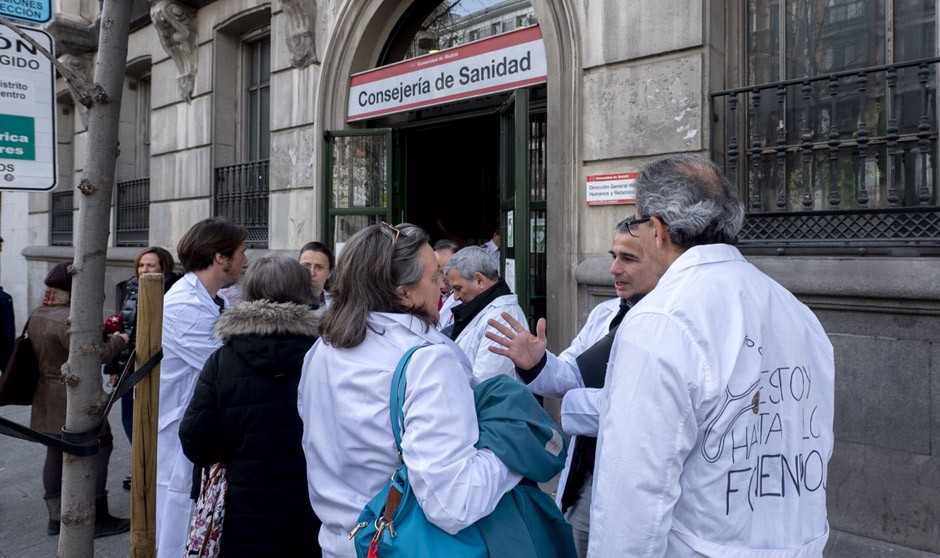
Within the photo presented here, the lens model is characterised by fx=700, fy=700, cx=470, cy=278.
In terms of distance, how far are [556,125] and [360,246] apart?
401 centimetres

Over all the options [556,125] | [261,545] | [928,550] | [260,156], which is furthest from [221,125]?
[928,550]

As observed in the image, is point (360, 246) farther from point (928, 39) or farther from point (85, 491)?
point (928, 39)

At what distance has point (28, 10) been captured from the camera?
9.26 ft

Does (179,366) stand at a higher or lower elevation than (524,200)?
lower

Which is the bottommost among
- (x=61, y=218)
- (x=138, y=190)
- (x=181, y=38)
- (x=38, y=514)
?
(x=38, y=514)

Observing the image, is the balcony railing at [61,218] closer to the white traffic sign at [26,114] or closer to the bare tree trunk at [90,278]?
the white traffic sign at [26,114]

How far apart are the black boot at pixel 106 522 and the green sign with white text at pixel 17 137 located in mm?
2789

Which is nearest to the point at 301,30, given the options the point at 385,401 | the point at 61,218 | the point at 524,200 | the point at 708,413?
the point at 524,200

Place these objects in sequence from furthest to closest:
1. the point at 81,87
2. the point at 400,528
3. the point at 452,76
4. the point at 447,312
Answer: the point at 452,76 < the point at 447,312 < the point at 81,87 < the point at 400,528

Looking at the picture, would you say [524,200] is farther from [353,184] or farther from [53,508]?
[53,508]

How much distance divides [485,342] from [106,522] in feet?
9.58

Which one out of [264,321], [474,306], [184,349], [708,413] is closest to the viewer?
[708,413]

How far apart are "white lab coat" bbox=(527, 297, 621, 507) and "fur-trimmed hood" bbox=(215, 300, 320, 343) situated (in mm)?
859

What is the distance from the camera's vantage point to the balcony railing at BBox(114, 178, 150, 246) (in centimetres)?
1128
